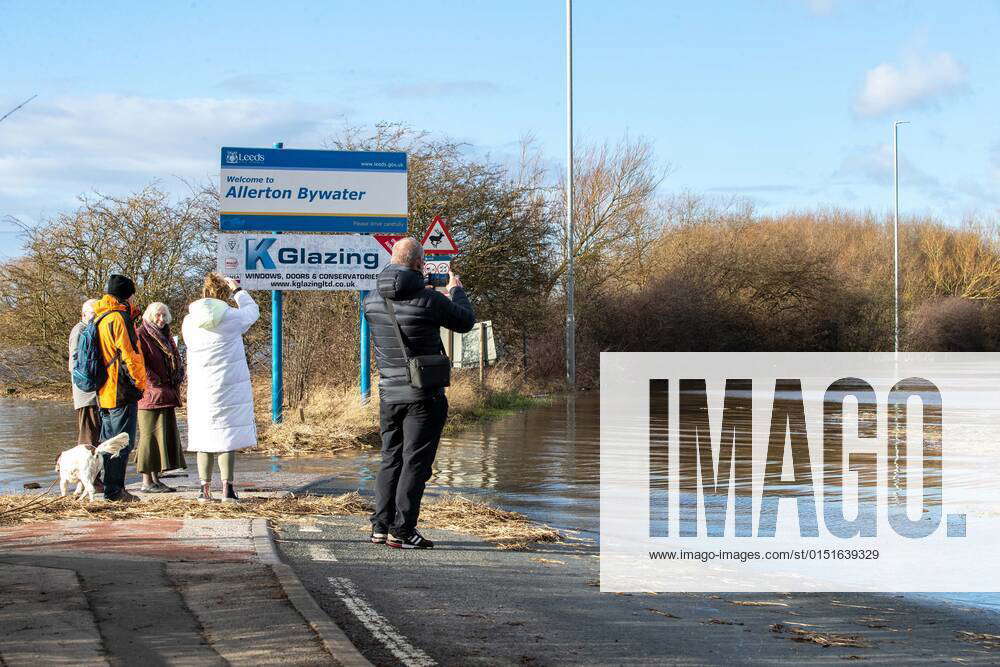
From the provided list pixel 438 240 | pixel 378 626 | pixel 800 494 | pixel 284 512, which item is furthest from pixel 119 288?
pixel 438 240

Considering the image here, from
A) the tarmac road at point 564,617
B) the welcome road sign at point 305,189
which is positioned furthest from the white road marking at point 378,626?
the welcome road sign at point 305,189

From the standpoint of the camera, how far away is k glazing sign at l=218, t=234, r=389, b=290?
16188mm

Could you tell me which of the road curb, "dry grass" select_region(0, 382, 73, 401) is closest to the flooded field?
A: the road curb

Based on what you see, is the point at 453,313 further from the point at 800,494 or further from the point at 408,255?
the point at 800,494

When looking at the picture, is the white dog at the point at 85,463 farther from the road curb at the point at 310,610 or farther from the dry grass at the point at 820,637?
the dry grass at the point at 820,637

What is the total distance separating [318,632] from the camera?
500 centimetres

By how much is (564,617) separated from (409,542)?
77.5 inches

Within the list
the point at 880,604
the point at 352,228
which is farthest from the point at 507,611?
the point at 352,228

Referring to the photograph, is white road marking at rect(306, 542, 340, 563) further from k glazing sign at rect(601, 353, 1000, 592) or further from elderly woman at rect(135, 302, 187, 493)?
elderly woman at rect(135, 302, 187, 493)

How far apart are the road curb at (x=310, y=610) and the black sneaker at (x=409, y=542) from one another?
76cm

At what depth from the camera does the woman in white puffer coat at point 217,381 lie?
901 centimetres

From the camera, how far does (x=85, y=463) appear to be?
8.96 metres

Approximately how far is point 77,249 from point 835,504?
50.7 feet

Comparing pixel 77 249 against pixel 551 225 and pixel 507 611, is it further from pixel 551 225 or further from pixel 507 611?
pixel 507 611
